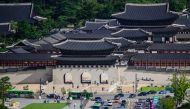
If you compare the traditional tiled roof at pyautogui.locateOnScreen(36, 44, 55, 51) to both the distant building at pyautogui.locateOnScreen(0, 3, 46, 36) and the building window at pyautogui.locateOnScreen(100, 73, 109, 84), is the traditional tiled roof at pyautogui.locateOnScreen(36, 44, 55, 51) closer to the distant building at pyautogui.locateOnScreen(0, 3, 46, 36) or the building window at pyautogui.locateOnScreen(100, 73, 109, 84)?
the building window at pyautogui.locateOnScreen(100, 73, 109, 84)

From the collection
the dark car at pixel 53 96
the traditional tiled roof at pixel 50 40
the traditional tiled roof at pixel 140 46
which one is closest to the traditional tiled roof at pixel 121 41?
the traditional tiled roof at pixel 140 46

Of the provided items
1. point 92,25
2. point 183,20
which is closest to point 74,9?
point 92,25

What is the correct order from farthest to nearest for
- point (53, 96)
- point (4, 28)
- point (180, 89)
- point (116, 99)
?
point (4, 28), point (53, 96), point (116, 99), point (180, 89)

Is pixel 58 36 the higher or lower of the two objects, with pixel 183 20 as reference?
lower

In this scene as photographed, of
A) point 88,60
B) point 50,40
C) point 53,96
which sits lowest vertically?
point 53,96

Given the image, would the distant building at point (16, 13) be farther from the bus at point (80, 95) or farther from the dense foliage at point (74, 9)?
the bus at point (80, 95)

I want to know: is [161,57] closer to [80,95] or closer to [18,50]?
[80,95]
